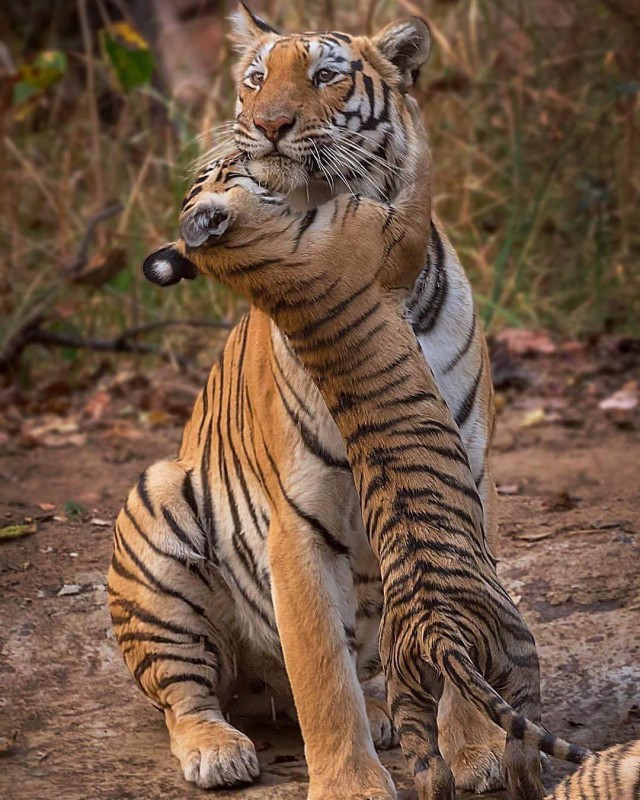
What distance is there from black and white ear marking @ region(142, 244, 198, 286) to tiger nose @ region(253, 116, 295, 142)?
1.23 feet

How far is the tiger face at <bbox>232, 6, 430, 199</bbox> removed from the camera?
308cm

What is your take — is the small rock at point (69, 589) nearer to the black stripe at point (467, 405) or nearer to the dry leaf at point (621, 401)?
the black stripe at point (467, 405)

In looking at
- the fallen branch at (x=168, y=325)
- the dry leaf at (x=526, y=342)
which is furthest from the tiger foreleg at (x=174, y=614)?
the dry leaf at (x=526, y=342)

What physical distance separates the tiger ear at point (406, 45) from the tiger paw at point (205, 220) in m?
0.90

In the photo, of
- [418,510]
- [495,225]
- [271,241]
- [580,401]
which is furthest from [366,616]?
[495,225]

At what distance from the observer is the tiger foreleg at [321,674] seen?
10.2 ft

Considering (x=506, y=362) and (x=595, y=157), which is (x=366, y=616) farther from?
(x=595, y=157)

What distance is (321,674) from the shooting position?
3105mm

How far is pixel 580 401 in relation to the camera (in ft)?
Answer: 23.0

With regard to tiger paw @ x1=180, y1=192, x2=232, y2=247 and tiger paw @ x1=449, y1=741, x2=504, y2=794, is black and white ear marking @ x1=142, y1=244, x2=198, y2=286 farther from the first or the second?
tiger paw @ x1=449, y1=741, x2=504, y2=794

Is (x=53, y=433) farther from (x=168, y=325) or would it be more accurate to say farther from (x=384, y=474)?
(x=384, y=474)

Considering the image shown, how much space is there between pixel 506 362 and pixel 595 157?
2.25 m

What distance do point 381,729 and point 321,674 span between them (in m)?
0.63

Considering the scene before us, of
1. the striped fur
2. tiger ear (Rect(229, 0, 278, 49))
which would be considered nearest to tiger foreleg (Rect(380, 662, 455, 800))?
the striped fur
